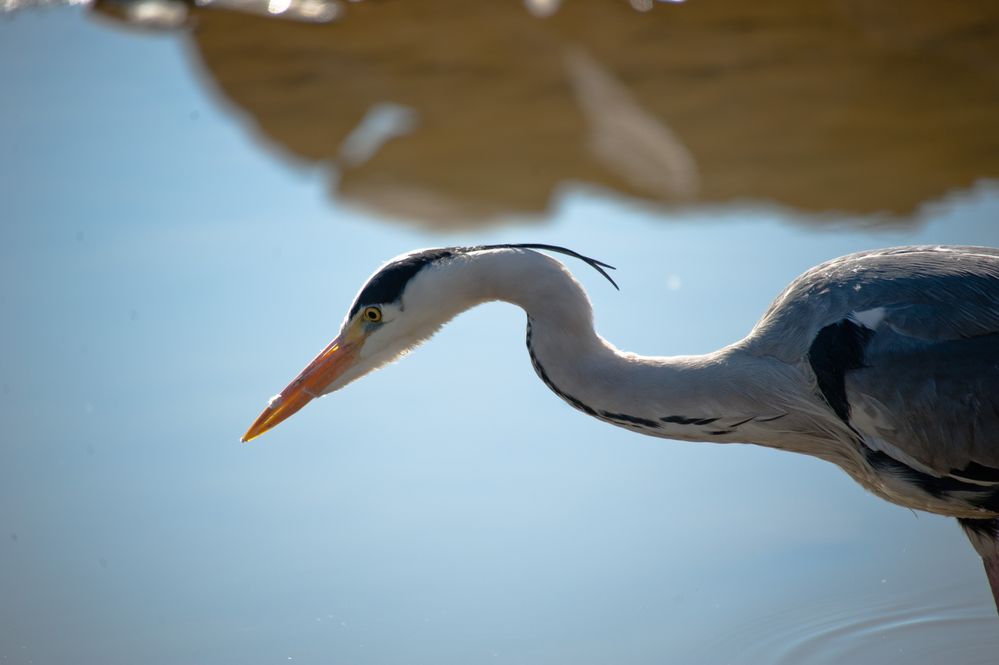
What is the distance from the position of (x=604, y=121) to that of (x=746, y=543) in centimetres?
340

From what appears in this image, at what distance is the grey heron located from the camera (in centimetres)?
314

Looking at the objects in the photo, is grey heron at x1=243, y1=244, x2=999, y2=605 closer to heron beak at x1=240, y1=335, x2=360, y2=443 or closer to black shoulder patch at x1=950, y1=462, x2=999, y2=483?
black shoulder patch at x1=950, y1=462, x2=999, y2=483

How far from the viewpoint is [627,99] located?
22.7 ft

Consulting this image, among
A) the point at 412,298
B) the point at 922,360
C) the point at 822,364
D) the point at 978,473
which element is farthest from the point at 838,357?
the point at 412,298

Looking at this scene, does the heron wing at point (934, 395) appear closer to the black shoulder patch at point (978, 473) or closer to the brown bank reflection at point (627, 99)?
the black shoulder patch at point (978, 473)

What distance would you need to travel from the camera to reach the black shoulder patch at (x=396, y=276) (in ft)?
10.8

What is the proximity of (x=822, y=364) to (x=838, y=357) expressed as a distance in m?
0.04

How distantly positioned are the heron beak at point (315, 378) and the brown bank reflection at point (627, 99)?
242 centimetres

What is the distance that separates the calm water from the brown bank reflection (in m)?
0.31

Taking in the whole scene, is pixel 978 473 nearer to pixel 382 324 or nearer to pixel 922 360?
pixel 922 360

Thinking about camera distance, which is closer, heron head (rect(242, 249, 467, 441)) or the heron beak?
heron head (rect(242, 249, 467, 441))

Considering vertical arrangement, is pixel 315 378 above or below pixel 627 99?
below

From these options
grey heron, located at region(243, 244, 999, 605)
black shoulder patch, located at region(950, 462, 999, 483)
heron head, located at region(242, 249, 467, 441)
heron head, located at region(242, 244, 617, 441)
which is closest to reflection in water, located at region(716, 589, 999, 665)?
grey heron, located at region(243, 244, 999, 605)

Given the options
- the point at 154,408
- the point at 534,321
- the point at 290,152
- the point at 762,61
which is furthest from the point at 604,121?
the point at 534,321
